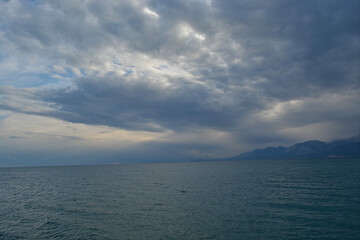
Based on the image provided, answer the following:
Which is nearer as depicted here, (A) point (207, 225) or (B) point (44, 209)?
(A) point (207, 225)

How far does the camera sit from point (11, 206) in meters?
44.2

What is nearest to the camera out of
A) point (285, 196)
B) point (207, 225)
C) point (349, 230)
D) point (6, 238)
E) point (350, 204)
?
point (349, 230)

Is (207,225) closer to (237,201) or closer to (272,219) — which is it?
(272,219)

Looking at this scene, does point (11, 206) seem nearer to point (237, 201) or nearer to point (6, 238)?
point (6, 238)

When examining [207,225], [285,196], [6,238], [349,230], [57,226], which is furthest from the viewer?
[285,196]

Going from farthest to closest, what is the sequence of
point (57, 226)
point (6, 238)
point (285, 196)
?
point (285, 196) → point (57, 226) → point (6, 238)

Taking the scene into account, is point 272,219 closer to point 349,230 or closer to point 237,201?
point 349,230

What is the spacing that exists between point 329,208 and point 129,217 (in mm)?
31261

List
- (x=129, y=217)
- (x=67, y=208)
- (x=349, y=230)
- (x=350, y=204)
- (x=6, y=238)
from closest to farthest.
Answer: (x=349, y=230) → (x=6, y=238) → (x=129, y=217) → (x=350, y=204) → (x=67, y=208)

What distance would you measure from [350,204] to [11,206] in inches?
2522

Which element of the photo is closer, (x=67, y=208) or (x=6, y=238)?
(x=6, y=238)

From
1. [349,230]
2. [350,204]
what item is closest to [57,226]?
[349,230]

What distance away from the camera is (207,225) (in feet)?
90.4

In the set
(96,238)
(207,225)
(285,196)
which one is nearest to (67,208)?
(96,238)
